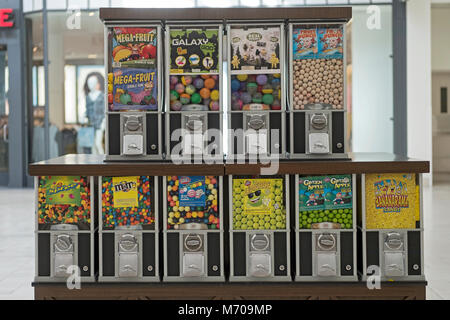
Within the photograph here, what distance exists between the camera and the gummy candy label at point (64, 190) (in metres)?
4.34

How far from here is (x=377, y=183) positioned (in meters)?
4.32

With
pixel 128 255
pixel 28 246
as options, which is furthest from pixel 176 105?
pixel 28 246

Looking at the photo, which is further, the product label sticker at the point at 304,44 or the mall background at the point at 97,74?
the mall background at the point at 97,74

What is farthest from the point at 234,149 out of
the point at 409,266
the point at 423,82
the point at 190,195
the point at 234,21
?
the point at 423,82

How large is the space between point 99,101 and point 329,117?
9.55 metres

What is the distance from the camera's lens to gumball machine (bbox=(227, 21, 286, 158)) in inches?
175

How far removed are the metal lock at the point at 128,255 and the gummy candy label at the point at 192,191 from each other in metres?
0.41

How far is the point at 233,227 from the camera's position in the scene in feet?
14.3

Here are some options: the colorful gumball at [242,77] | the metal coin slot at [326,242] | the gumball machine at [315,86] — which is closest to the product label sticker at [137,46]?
the colorful gumball at [242,77]

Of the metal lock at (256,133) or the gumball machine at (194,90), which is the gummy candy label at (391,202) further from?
the gumball machine at (194,90)

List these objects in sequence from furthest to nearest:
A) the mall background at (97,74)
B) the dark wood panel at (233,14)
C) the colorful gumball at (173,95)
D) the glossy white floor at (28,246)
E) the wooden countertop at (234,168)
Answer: the mall background at (97,74), the glossy white floor at (28,246), the colorful gumball at (173,95), the dark wood panel at (233,14), the wooden countertop at (234,168)

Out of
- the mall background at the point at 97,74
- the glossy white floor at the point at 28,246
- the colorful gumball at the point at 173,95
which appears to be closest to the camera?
the colorful gumball at the point at 173,95
